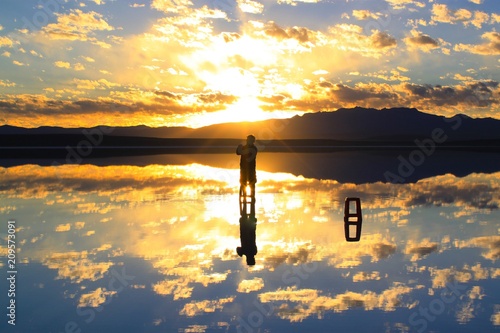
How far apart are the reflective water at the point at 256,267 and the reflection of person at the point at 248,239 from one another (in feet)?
0.63

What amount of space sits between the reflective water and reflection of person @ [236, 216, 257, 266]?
0.63 ft

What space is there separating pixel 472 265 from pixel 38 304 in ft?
26.0

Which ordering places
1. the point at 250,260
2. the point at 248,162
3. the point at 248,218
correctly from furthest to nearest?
1. the point at 248,162
2. the point at 248,218
3. the point at 250,260

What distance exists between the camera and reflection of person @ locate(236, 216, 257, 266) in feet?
39.9

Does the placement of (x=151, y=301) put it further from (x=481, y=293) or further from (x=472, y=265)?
(x=472, y=265)

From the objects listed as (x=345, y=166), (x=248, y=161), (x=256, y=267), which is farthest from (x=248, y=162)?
(x=345, y=166)

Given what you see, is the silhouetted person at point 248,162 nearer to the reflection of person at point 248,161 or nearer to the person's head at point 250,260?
the reflection of person at point 248,161

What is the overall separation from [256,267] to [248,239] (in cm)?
288

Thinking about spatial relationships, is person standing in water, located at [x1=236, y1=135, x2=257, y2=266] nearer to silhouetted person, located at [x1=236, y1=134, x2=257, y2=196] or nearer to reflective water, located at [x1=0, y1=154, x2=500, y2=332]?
silhouetted person, located at [x1=236, y1=134, x2=257, y2=196]

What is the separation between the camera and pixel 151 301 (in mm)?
8883

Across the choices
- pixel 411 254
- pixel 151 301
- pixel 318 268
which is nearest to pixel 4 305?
pixel 151 301

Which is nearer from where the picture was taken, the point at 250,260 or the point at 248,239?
the point at 250,260

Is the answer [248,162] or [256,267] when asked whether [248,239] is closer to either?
[256,267]

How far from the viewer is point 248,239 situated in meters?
14.0
